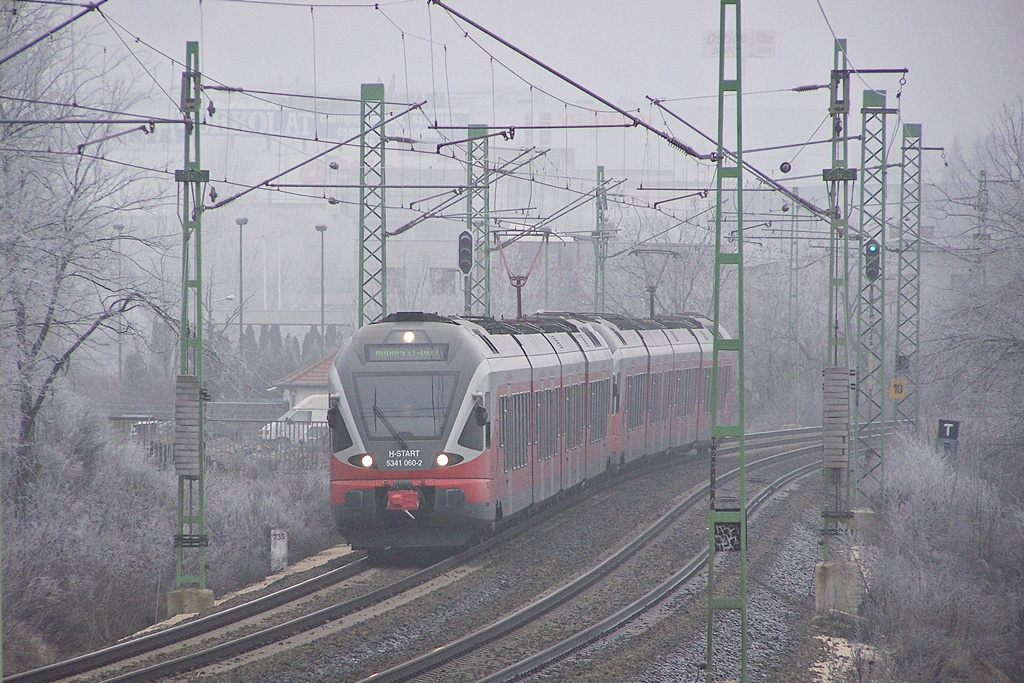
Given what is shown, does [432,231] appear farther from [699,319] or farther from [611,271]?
[699,319]

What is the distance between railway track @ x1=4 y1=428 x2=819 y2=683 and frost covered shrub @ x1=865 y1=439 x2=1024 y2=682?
6.06 meters

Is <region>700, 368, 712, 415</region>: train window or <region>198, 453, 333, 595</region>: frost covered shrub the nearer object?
<region>198, 453, 333, 595</region>: frost covered shrub

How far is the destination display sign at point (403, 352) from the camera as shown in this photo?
16062 millimetres

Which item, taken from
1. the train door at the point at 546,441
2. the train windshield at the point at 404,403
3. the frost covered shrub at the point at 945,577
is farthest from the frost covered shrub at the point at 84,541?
the frost covered shrub at the point at 945,577

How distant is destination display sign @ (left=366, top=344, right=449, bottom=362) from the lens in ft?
52.7

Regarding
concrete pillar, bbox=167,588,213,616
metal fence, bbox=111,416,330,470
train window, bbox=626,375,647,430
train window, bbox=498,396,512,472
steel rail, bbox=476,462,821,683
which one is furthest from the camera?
metal fence, bbox=111,416,330,470

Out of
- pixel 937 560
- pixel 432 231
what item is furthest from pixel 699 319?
pixel 432 231

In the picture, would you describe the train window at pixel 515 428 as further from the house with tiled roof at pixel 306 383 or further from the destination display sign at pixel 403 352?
the house with tiled roof at pixel 306 383

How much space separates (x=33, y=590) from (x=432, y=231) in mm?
76420

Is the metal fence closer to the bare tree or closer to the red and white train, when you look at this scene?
the bare tree

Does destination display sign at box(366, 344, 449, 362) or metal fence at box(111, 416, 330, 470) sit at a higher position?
destination display sign at box(366, 344, 449, 362)

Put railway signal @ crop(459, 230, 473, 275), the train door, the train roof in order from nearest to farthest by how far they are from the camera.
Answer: the train roof, the train door, railway signal @ crop(459, 230, 473, 275)

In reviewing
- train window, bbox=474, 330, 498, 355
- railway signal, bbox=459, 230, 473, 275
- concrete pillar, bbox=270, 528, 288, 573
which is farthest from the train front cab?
railway signal, bbox=459, 230, 473, 275

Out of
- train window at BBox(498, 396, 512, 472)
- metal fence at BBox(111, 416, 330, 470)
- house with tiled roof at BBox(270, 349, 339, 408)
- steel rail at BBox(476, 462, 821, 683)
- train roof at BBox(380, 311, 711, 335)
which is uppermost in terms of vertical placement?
train roof at BBox(380, 311, 711, 335)
